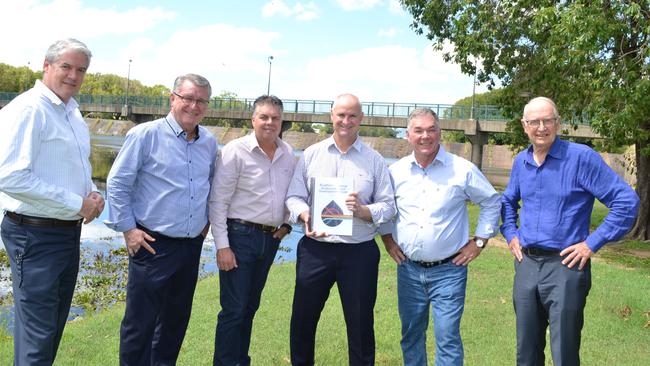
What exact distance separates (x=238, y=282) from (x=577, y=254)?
8.20 feet

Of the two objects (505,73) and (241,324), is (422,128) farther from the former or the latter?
(505,73)

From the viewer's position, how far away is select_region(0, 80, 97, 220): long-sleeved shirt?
3.52 m

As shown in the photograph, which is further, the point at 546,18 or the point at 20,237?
the point at 546,18

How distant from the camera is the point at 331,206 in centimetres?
422

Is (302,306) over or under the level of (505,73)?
under

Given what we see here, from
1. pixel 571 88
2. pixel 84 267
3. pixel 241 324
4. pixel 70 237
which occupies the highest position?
pixel 571 88

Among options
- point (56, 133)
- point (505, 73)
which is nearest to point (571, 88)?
point (505, 73)

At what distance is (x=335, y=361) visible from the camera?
5.66 m

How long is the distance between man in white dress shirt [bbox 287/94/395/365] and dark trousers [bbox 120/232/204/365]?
89 centimetres

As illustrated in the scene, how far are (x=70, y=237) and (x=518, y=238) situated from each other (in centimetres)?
318

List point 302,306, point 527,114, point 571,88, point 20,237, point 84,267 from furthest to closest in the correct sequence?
point 571,88 < point 84,267 < point 302,306 < point 527,114 < point 20,237

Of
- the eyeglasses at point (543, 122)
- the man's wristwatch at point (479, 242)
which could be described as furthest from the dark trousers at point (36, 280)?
the eyeglasses at point (543, 122)

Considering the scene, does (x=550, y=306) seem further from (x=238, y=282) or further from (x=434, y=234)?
(x=238, y=282)

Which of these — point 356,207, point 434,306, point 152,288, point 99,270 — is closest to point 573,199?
point 434,306
